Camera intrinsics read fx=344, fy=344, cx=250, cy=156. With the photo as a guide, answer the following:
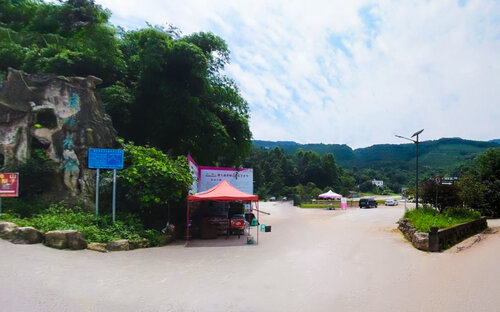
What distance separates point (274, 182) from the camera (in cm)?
9150

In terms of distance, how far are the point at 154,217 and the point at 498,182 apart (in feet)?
95.6

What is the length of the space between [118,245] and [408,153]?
6529 inches

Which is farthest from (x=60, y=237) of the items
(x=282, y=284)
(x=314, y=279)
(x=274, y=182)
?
(x=274, y=182)

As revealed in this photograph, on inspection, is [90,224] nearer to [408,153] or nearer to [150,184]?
[150,184]

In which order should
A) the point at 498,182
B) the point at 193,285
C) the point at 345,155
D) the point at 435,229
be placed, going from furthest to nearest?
the point at 345,155 → the point at 498,182 → the point at 435,229 → the point at 193,285

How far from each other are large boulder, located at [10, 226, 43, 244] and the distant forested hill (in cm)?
12701

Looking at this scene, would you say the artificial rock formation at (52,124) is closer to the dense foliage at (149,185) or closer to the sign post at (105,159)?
the sign post at (105,159)

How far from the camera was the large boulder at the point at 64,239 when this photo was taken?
9.25 metres

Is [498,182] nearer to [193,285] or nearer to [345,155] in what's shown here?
[193,285]

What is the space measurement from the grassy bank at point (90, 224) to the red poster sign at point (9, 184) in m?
0.65

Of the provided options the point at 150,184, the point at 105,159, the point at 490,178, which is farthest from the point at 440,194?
the point at 490,178

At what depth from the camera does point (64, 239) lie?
930cm

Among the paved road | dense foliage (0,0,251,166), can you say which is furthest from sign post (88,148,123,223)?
dense foliage (0,0,251,166)

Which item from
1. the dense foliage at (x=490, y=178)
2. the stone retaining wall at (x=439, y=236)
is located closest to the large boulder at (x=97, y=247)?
the stone retaining wall at (x=439, y=236)
